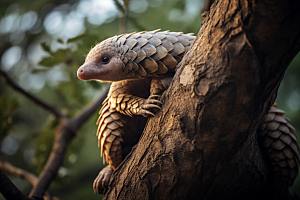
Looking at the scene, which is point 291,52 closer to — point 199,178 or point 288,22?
point 288,22

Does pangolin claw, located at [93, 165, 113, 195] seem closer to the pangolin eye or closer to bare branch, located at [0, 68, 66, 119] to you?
the pangolin eye

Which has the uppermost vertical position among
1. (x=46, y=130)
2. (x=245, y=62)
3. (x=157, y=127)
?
(x=245, y=62)

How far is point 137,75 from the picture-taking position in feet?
3.21

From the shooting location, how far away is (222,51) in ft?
2.33

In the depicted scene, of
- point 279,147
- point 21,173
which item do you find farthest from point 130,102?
point 21,173

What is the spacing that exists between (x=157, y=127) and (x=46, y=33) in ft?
12.2

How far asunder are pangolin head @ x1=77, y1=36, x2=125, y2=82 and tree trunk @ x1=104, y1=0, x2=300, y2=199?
0.28 metres

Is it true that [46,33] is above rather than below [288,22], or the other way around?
above

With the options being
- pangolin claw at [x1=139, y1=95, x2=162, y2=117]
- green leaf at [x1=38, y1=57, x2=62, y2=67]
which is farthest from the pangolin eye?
green leaf at [x1=38, y1=57, x2=62, y2=67]

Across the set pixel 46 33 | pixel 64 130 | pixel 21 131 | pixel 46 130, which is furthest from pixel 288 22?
pixel 21 131

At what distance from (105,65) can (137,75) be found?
0.16 m

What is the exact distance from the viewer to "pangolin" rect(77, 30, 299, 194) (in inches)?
37.4

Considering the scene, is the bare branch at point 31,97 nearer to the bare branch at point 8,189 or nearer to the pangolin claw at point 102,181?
the bare branch at point 8,189

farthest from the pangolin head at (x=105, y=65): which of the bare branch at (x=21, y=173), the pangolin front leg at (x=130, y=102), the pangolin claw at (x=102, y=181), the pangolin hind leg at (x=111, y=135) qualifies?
the bare branch at (x=21, y=173)
